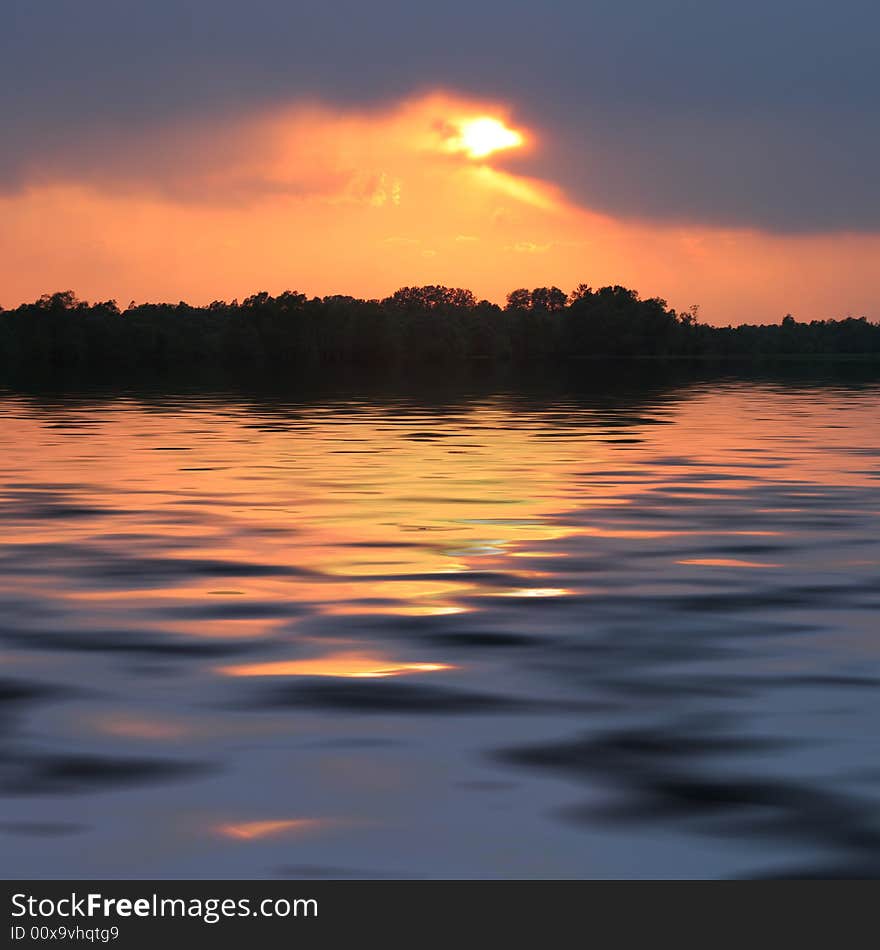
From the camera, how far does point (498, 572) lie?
15.7 meters


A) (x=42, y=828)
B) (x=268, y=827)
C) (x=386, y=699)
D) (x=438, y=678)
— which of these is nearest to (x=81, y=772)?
(x=42, y=828)

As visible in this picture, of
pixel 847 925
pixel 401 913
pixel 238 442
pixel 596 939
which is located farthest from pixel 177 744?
pixel 238 442

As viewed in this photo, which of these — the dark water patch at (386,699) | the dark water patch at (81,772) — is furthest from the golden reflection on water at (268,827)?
the dark water patch at (386,699)

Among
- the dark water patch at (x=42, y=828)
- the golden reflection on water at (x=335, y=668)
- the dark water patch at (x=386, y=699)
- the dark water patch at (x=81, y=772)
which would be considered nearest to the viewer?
the dark water patch at (x=42, y=828)

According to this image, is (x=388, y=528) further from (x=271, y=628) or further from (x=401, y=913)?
(x=401, y=913)

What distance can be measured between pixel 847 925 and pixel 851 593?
8430mm

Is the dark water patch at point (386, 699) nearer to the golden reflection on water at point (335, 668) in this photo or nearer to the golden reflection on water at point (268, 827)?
the golden reflection on water at point (335, 668)

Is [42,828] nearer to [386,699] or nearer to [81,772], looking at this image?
[81,772]

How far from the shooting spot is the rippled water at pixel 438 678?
23.9 feet

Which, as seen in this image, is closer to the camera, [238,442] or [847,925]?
[847,925]

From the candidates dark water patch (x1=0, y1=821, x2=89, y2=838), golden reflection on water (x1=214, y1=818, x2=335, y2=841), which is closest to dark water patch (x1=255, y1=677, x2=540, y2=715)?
golden reflection on water (x1=214, y1=818, x2=335, y2=841)

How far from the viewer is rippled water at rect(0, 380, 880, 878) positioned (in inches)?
287

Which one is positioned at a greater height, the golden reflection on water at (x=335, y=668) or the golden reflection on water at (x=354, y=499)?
the golden reflection on water at (x=354, y=499)

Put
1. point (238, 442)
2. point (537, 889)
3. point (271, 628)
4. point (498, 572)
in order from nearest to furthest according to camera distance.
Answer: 1. point (537, 889)
2. point (271, 628)
3. point (498, 572)
4. point (238, 442)
